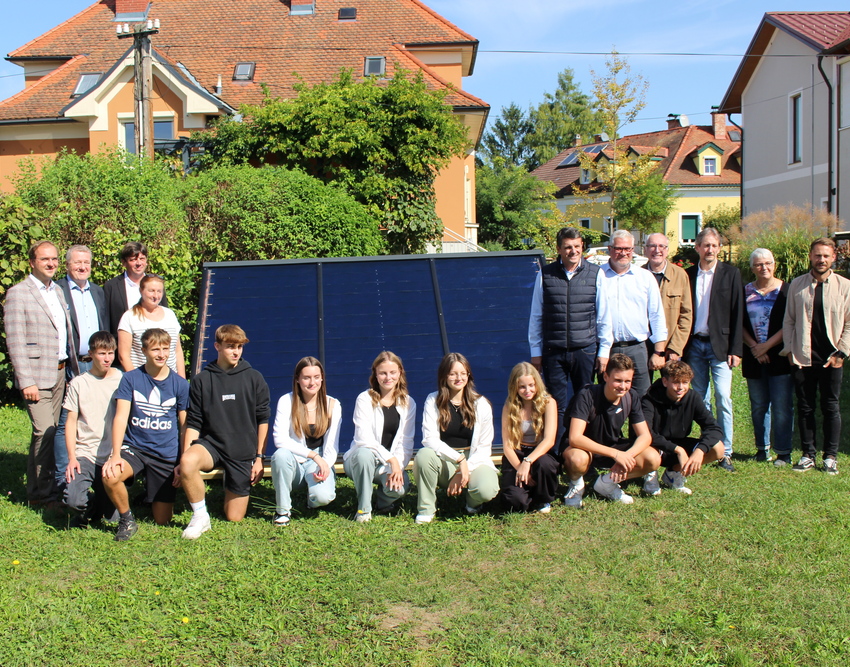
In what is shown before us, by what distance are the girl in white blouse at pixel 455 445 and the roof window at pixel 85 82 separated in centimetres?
2124

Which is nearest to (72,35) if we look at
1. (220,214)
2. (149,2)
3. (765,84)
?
(149,2)

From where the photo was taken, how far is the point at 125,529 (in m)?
4.61

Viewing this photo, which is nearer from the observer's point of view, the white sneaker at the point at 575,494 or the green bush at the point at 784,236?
the white sneaker at the point at 575,494

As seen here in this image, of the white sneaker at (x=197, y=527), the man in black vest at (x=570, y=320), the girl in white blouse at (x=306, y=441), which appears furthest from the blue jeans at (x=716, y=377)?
the white sneaker at (x=197, y=527)

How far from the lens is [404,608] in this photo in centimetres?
361

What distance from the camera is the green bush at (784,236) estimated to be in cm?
1553

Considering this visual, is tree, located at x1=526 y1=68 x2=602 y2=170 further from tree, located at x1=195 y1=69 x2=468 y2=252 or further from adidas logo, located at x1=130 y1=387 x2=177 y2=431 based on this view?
adidas logo, located at x1=130 y1=387 x2=177 y2=431

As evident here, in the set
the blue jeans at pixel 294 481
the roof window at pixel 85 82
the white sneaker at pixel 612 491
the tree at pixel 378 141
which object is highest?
the roof window at pixel 85 82

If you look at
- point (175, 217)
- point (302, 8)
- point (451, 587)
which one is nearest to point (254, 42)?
point (302, 8)

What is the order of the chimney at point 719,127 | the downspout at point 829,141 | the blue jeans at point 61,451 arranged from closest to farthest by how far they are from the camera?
the blue jeans at point 61,451
the downspout at point 829,141
the chimney at point 719,127

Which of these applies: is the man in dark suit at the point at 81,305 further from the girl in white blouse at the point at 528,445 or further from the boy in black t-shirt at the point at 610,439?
the boy in black t-shirt at the point at 610,439

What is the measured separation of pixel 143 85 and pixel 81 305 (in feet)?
37.4

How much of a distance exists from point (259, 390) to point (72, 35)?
24.8 meters

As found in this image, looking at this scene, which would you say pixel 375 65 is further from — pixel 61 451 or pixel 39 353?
pixel 61 451
